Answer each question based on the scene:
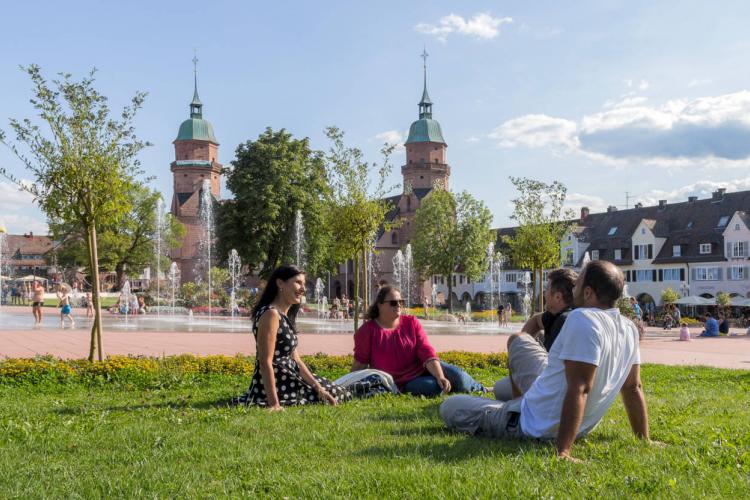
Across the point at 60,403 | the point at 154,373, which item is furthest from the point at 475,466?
the point at 154,373

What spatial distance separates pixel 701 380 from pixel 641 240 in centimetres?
5518

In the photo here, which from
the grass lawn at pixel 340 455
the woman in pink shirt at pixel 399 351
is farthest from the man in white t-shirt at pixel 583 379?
the woman in pink shirt at pixel 399 351

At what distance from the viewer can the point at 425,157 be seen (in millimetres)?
94375

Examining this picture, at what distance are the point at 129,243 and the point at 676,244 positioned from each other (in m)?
49.7

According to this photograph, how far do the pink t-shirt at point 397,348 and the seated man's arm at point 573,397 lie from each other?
11.9 ft

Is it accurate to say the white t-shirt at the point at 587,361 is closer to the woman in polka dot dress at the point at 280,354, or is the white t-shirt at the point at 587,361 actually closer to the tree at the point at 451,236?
the woman in polka dot dress at the point at 280,354

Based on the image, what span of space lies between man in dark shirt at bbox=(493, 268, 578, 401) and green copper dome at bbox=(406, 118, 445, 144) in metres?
88.1

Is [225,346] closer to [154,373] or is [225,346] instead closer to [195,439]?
[154,373]

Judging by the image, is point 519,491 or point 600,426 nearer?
point 519,491

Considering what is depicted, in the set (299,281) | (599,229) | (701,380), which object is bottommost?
(701,380)

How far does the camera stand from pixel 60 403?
27.7 ft

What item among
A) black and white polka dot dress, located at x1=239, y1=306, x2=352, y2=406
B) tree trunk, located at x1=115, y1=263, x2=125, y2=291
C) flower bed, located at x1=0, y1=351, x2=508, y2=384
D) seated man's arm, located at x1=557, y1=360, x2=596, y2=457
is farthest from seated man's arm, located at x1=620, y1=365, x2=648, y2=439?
tree trunk, located at x1=115, y1=263, x2=125, y2=291

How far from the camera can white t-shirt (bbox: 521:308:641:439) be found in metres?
4.84

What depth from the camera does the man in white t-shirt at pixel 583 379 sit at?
4855mm
